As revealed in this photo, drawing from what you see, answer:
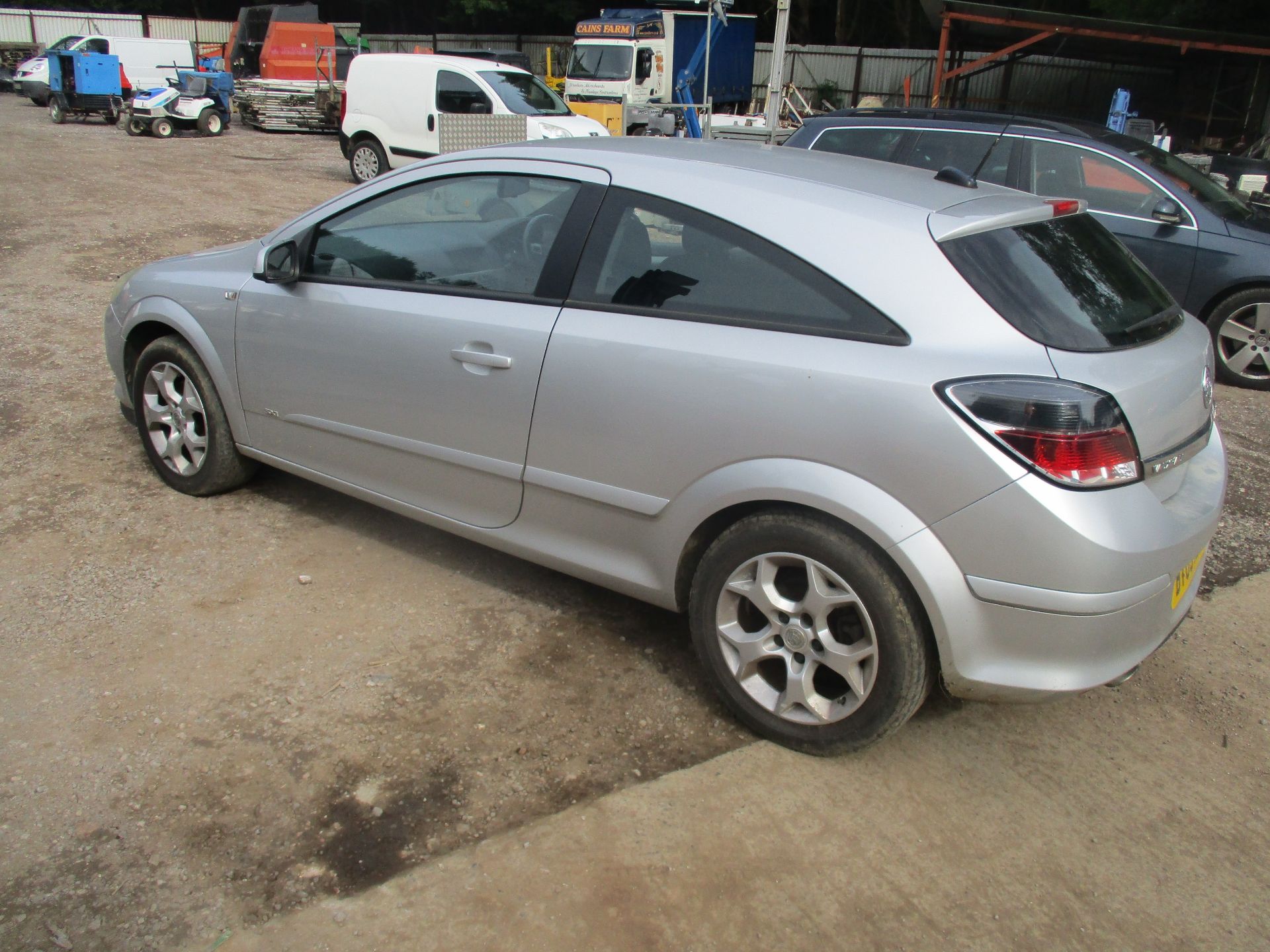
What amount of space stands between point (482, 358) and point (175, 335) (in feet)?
6.34

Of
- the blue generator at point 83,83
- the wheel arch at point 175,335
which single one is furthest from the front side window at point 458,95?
the blue generator at point 83,83

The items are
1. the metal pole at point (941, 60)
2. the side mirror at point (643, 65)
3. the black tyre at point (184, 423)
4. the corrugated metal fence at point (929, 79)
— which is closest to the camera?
the black tyre at point (184, 423)

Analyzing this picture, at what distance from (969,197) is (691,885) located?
2133mm

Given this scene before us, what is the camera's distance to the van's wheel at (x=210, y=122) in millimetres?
22469

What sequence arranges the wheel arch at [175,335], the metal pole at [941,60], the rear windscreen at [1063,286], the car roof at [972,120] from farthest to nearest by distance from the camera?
the metal pole at [941,60] → the car roof at [972,120] → the wheel arch at [175,335] → the rear windscreen at [1063,286]

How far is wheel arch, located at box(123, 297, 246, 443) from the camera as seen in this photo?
416 centimetres

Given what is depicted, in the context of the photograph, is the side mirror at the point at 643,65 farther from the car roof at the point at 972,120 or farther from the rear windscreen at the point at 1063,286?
the rear windscreen at the point at 1063,286

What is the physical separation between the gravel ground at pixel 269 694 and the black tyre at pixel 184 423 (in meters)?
0.12

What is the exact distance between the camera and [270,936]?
7.36 feet

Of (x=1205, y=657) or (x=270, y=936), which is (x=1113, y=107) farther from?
(x=270, y=936)

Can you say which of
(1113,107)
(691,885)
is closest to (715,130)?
(1113,107)

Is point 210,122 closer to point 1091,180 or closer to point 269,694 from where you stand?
point 1091,180

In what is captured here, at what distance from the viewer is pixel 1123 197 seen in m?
7.27

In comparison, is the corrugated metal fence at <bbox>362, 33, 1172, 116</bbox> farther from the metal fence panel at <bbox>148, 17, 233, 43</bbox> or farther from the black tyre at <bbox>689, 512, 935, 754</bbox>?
the black tyre at <bbox>689, 512, 935, 754</bbox>
